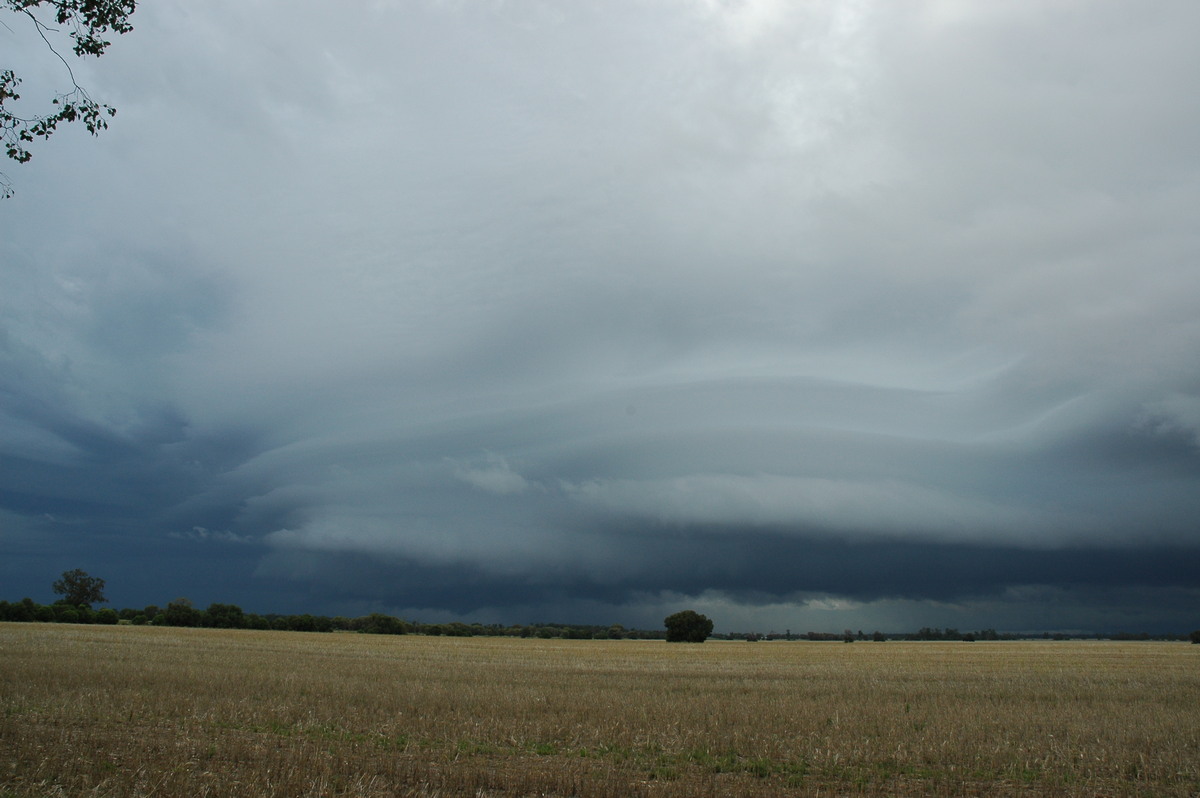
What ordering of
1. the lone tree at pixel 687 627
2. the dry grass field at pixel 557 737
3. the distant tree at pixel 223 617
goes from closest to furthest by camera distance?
the dry grass field at pixel 557 737 → the lone tree at pixel 687 627 → the distant tree at pixel 223 617

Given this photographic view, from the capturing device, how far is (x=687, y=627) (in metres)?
103

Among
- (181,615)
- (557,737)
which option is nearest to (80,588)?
(181,615)

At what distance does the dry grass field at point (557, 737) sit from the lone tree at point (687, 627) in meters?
77.2

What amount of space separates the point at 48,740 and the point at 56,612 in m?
117

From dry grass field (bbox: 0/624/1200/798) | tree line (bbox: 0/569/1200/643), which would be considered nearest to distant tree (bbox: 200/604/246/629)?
tree line (bbox: 0/569/1200/643)

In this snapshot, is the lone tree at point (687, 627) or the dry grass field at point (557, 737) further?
the lone tree at point (687, 627)

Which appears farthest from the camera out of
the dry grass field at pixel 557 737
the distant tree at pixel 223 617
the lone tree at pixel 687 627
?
the distant tree at pixel 223 617

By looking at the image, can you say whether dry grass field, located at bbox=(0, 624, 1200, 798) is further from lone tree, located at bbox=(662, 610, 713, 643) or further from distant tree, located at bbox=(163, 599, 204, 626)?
distant tree, located at bbox=(163, 599, 204, 626)

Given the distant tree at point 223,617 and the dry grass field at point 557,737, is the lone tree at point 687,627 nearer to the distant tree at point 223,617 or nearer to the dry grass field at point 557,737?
the distant tree at point 223,617

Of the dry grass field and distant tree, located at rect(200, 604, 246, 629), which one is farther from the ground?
the dry grass field

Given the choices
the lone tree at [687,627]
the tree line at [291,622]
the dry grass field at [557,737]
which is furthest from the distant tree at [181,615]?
the dry grass field at [557,737]

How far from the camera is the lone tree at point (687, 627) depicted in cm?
10256

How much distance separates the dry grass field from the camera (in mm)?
11641

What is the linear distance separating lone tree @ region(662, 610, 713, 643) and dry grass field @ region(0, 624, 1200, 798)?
7719 centimetres
